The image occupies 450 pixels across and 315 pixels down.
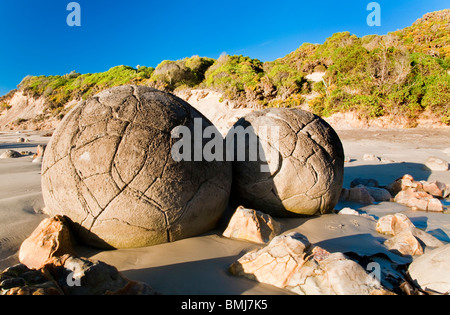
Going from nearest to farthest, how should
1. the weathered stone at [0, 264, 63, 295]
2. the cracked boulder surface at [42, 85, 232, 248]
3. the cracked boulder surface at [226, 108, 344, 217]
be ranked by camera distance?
the weathered stone at [0, 264, 63, 295], the cracked boulder surface at [42, 85, 232, 248], the cracked boulder surface at [226, 108, 344, 217]

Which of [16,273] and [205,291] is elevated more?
[16,273]

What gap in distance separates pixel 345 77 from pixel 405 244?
17139 millimetres

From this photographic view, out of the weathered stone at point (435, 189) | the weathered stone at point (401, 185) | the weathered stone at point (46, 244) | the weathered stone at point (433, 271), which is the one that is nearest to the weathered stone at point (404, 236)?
the weathered stone at point (433, 271)

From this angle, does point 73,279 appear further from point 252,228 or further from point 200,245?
point 252,228

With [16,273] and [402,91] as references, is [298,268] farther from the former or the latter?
[402,91]

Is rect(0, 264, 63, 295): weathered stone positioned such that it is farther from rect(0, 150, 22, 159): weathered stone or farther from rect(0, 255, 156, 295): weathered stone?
rect(0, 150, 22, 159): weathered stone

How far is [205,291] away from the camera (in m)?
1.81

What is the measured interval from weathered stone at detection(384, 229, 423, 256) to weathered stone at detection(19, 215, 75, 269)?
3.10m

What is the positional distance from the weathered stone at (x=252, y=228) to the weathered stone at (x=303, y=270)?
57 centimetres

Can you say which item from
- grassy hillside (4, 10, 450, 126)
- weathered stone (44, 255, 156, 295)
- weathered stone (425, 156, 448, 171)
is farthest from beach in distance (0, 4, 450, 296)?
grassy hillside (4, 10, 450, 126)

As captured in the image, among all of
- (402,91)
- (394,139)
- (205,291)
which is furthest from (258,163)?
(402,91)

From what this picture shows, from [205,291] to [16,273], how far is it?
115cm

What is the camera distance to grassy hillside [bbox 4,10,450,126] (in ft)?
47.0

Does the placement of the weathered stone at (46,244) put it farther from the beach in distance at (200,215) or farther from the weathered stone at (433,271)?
the weathered stone at (433,271)
